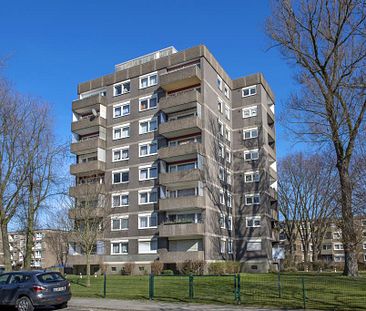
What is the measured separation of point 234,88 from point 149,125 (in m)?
11.9

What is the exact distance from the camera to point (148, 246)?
44688 millimetres

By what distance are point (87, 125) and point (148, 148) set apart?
28.6ft

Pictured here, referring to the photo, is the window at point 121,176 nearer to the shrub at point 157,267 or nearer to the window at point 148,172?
the window at point 148,172

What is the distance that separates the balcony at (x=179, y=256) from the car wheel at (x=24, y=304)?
2541cm

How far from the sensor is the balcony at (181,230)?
40969 millimetres

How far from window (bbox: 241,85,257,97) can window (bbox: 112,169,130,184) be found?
642 inches

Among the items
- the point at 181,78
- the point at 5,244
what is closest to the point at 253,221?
the point at 181,78

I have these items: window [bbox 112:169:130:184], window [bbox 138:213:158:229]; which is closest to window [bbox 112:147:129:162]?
window [bbox 112:169:130:184]

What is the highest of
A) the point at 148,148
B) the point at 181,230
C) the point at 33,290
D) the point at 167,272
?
the point at 148,148

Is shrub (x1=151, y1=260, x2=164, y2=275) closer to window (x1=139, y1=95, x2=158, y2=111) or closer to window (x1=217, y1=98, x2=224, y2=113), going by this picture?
window (x1=139, y1=95, x2=158, y2=111)

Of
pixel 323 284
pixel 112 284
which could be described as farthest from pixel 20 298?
pixel 323 284

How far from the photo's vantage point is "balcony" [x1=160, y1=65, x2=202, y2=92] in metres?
44.6

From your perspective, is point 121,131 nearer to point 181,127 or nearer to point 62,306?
point 181,127

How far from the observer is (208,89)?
46281 millimetres
